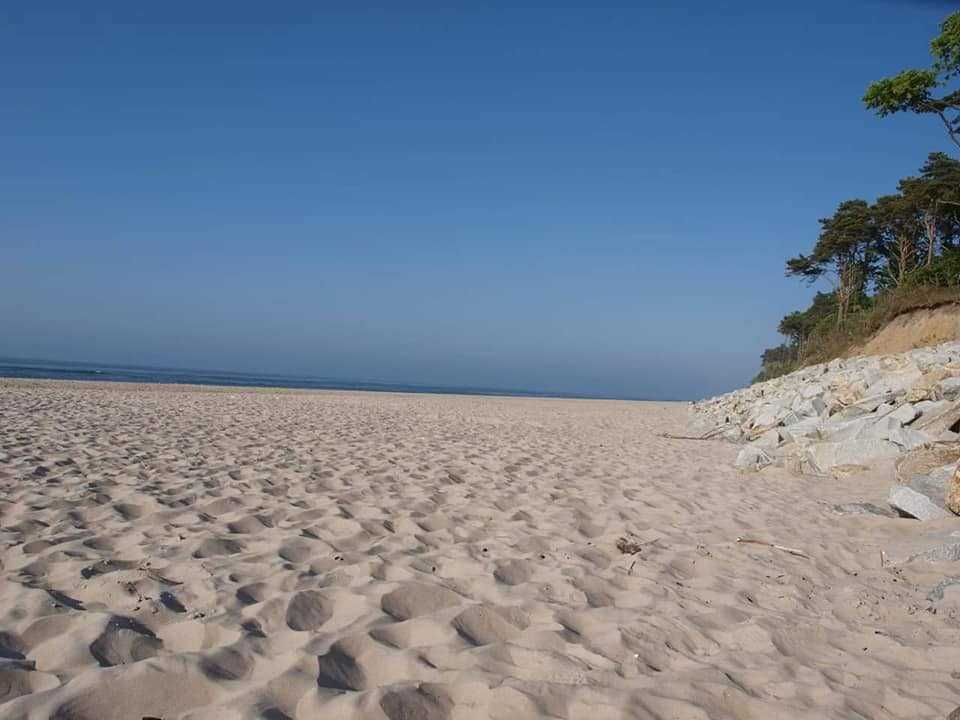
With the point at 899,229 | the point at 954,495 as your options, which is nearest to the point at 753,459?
the point at 954,495

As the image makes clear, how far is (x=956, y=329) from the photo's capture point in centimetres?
1428

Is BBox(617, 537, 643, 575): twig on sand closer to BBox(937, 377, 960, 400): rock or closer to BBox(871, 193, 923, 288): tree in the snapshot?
BBox(937, 377, 960, 400): rock

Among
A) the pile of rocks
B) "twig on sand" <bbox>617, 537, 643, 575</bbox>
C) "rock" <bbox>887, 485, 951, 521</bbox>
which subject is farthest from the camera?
the pile of rocks

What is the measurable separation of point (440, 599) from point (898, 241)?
32.1 meters

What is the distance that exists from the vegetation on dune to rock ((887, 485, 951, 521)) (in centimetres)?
1310

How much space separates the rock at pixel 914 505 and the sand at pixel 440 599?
0.13m

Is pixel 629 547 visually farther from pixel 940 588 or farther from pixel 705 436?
pixel 705 436

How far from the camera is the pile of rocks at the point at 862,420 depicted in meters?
6.38

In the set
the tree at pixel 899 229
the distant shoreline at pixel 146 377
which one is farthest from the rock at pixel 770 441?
the distant shoreline at pixel 146 377

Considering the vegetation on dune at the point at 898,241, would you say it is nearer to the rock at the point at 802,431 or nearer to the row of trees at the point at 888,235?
the row of trees at the point at 888,235

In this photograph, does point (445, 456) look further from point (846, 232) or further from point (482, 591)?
point (846, 232)

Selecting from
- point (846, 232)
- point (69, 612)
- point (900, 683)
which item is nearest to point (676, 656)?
point (900, 683)

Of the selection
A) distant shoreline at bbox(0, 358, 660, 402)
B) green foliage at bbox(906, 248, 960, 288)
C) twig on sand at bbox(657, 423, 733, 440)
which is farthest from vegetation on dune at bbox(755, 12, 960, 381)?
distant shoreline at bbox(0, 358, 660, 402)

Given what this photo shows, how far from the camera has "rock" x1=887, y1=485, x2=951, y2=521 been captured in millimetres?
4363
